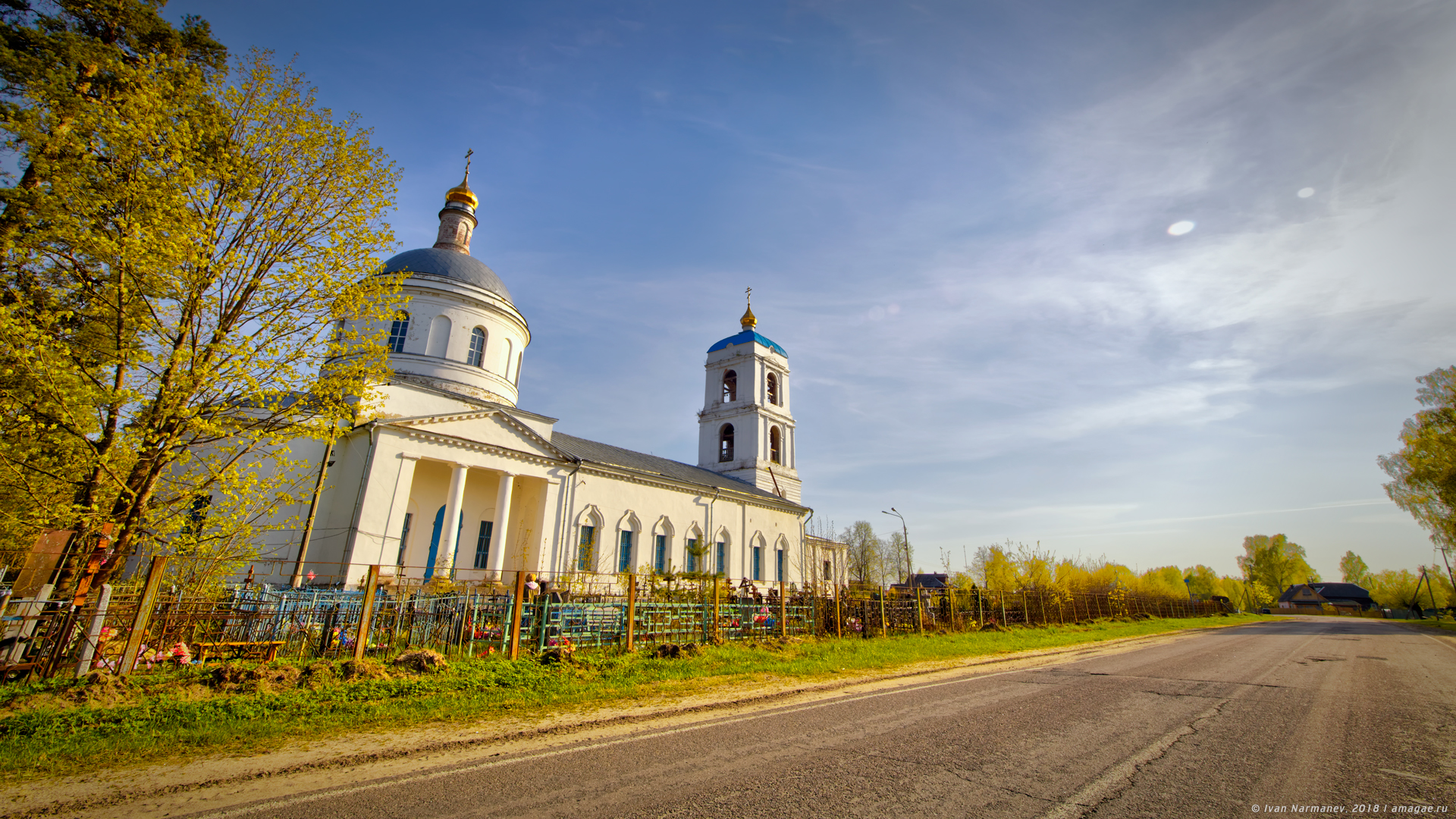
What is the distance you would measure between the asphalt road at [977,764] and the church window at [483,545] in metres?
17.2

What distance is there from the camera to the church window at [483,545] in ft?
71.8

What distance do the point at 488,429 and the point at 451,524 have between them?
12.0ft

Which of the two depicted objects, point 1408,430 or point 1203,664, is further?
point 1408,430

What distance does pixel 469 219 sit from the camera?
28109 millimetres

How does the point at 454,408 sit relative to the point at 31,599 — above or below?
above

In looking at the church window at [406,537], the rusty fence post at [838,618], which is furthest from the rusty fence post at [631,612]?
the church window at [406,537]

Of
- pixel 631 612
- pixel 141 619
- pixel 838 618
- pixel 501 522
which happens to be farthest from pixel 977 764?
pixel 501 522

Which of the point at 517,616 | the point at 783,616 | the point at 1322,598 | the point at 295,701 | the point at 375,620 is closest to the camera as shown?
the point at 295,701

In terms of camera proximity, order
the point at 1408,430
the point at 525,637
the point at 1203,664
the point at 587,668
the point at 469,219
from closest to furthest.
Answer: the point at 587,668
the point at 525,637
the point at 1203,664
the point at 469,219
the point at 1408,430

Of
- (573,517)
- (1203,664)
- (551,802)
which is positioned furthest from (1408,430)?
(551,802)

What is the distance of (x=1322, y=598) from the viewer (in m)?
73.8

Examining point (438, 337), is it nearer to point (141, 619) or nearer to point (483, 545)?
point (483, 545)

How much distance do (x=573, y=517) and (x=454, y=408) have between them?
6150 millimetres

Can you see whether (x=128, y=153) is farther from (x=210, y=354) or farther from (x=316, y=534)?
(x=316, y=534)
